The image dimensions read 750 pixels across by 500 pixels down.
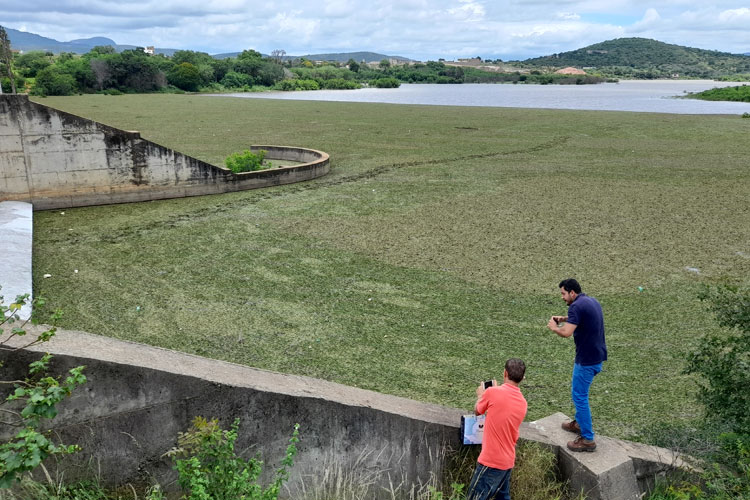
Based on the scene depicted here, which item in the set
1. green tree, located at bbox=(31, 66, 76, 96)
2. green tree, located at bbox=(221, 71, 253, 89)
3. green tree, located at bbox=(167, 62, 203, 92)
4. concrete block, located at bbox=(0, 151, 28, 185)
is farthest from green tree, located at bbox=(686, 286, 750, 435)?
green tree, located at bbox=(221, 71, 253, 89)

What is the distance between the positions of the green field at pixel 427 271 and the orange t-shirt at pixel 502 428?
2073 mm

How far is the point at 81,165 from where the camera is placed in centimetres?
1503

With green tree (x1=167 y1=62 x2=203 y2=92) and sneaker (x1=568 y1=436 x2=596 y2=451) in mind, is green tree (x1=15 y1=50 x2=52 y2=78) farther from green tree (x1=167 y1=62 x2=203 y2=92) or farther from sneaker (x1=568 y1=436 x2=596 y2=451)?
sneaker (x1=568 y1=436 x2=596 y2=451)

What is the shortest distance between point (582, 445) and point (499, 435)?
104cm

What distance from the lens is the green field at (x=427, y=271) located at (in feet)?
24.7

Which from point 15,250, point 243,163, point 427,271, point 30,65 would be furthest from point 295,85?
point 427,271

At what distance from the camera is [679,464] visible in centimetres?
517

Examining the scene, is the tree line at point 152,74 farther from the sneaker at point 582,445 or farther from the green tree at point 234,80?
the sneaker at point 582,445

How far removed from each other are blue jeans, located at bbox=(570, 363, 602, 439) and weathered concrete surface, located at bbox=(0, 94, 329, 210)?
13656mm

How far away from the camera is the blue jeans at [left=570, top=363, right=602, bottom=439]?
515 cm

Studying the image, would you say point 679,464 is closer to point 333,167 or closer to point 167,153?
point 167,153

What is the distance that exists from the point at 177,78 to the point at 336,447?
341ft

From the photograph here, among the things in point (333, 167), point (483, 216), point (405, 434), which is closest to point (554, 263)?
point (483, 216)

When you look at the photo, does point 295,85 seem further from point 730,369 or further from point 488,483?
point 488,483
